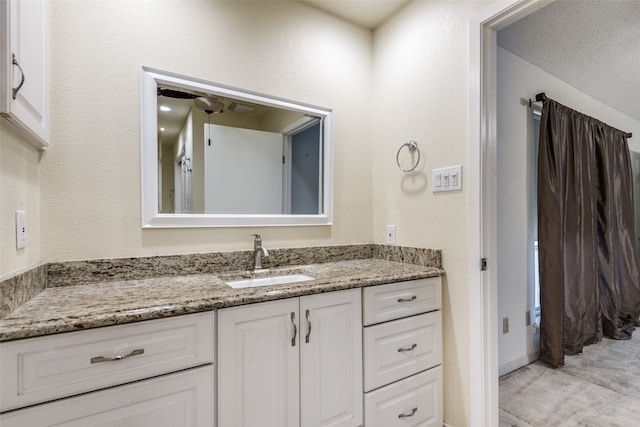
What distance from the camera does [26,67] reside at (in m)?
0.96

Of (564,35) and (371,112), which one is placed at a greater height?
(564,35)

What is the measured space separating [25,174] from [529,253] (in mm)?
3027

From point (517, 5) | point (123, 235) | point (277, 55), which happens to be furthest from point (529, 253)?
point (123, 235)

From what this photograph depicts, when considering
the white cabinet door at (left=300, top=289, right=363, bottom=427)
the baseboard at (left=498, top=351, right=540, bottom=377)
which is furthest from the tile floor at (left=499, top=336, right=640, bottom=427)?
the white cabinet door at (left=300, top=289, right=363, bottom=427)

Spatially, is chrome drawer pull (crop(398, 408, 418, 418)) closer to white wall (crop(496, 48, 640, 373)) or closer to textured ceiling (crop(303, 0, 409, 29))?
white wall (crop(496, 48, 640, 373))

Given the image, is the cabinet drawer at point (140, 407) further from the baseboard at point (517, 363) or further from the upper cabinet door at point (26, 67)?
the baseboard at point (517, 363)

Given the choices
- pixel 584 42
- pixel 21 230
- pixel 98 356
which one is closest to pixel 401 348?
pixel 98 356

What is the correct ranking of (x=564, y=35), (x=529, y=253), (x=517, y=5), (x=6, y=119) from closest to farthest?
(x=6, y=119), (x=517, y=5), (x=564, y=35), (x=529, y=253)

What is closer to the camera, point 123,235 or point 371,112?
point 123,235

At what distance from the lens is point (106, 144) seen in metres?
1.36

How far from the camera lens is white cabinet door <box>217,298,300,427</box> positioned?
1072mm

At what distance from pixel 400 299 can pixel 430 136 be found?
35.2 inches

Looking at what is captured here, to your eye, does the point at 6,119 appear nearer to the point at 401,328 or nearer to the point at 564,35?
the point at 401,328

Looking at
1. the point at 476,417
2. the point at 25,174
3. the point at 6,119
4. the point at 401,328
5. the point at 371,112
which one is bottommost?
the point at 476,417
